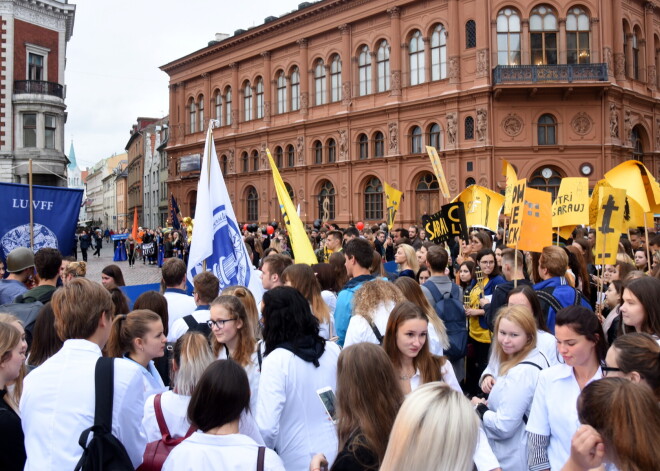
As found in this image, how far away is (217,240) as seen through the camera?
8.13 m

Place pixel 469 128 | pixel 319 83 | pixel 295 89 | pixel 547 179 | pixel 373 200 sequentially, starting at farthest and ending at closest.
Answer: pixel 295 89
pixel 319 83
pixel 373 200
pixel 469 128
pixel 547 179

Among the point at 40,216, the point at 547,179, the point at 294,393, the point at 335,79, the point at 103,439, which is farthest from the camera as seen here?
the point at 335,79

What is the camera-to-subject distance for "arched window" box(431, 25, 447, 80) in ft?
108

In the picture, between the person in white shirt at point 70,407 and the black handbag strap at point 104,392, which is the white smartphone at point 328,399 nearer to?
the person in white shirt at point 70,407

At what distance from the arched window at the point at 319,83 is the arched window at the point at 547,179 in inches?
617

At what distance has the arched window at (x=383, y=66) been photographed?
117ft

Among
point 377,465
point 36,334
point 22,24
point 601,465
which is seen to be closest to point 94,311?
point 36,334

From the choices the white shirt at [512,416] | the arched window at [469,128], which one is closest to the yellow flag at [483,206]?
the white shirt at [512,416]

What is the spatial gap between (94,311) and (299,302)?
4.42 ft

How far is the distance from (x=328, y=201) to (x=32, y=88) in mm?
19927

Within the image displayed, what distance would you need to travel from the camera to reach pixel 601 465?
2.48m

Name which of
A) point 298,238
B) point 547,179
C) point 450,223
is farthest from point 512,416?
point 547,179

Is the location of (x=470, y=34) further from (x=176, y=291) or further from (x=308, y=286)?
(x=308, y=286)

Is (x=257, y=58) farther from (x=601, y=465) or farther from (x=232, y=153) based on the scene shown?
(x=601, y=465)
